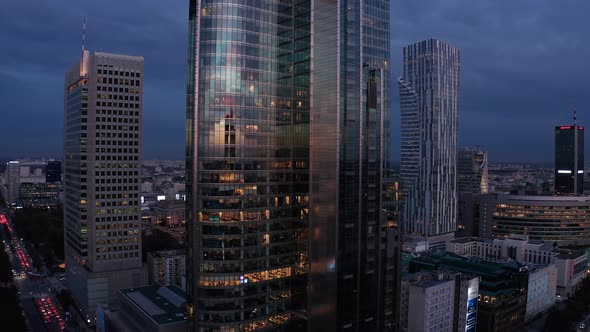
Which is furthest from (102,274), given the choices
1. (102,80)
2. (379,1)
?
(379,1)

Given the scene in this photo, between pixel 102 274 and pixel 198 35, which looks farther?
pixel 102 274

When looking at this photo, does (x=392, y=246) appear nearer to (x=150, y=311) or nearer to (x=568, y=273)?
(x=150, y=311)

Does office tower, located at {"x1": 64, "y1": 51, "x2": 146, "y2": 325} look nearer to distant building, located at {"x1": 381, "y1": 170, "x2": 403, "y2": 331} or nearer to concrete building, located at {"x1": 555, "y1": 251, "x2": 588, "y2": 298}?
distant building, located at {"x1": 381, "y1": 170, "x2": 403, "y2": 331}

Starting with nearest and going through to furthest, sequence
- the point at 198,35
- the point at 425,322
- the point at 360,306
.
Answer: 1. the point at 198,35
2. the point at 360,306
3. the point at 425,322

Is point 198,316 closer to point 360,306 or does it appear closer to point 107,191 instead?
point 360,306

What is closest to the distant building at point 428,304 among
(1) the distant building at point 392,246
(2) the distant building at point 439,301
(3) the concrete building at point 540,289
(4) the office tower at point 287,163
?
(2) the distant building at point 439,301

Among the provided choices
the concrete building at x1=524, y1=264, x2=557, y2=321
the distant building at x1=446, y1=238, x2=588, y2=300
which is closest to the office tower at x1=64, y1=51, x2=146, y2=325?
the concrete building at x1=524, y1=264, x2=557, y2=321

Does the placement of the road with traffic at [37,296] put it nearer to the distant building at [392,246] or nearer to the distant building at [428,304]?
the distant building at [392,246]

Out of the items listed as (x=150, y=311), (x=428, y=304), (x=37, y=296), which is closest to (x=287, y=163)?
(x=150, y=311)
